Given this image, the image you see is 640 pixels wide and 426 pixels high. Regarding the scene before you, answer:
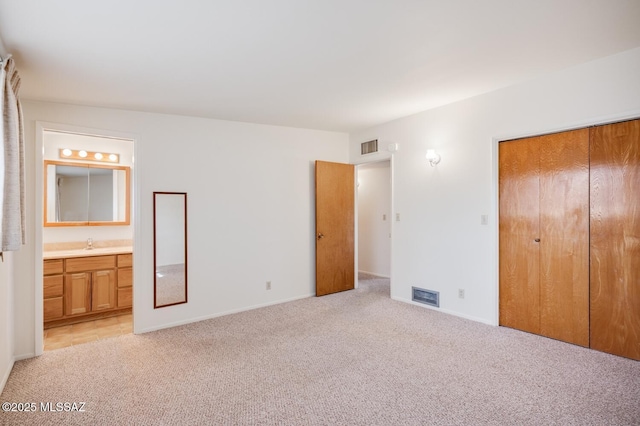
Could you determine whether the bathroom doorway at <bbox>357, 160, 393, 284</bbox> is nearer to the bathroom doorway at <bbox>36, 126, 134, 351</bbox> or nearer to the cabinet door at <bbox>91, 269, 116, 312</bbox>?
the bathroom doorway at <bbox>36, 126, 134, 351</bbox>

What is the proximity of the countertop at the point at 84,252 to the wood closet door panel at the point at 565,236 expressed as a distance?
5032 millimetres

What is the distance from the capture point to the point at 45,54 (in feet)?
7.81

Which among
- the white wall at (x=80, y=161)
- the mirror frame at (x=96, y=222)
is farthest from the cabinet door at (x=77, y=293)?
the mirror frame at (x=96, y=222)

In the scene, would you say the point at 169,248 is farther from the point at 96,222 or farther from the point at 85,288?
the point at 96,222

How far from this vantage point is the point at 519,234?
3426 mm

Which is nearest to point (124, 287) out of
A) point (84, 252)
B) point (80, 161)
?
point (84, 252)

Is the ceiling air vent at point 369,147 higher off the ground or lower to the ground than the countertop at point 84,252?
higher

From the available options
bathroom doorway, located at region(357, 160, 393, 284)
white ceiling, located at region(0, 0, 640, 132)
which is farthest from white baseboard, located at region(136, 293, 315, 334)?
white ceiling, located at region(0, 0, 640, 132)

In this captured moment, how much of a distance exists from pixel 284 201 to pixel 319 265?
1111mm

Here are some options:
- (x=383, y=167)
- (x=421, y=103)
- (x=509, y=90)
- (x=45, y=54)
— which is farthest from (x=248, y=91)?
(x=383, y=167)

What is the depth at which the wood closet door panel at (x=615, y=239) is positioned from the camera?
8.86 ft

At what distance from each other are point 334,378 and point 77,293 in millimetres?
3574

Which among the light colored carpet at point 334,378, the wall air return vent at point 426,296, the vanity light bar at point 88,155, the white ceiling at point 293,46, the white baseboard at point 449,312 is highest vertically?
the white ceiling at point 293,46

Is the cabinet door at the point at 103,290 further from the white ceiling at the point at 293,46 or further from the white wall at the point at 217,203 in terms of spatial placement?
the white ceiling at the point at 293,46
